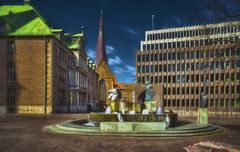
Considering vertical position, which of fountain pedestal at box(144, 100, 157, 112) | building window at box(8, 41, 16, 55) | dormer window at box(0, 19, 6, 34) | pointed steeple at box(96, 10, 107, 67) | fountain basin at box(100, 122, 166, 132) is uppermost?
pointed steeple at box(96, 10, 107, 67)

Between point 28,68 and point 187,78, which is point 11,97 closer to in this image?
point 28,68

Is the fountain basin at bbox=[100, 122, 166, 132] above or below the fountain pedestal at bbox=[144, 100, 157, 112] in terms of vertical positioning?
below

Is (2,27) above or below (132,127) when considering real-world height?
above

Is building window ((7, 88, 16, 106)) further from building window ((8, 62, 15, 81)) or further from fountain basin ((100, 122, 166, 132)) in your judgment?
fountain basin ((100, 122, 166, 132))

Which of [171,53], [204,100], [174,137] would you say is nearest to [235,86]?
[171,53]

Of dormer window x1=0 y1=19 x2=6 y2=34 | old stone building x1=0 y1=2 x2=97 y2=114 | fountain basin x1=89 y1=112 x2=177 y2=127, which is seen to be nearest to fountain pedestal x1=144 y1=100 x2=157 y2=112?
fountain basin x1=89 y1=112 x2=177 y2=127

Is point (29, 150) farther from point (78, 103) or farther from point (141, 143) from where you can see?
point (78, 103)

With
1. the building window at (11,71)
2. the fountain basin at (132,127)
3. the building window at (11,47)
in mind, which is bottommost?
the fountain basin at (132,127)

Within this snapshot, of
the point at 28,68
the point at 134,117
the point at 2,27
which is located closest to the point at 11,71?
the point at 28,68

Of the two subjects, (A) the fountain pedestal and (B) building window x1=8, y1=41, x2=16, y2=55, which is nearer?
(A) the fountain pedestal

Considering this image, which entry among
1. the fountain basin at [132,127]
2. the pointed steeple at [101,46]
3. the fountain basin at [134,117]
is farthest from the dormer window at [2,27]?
the pointed steeple at [101,46]

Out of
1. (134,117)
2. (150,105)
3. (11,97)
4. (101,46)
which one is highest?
(101,46)

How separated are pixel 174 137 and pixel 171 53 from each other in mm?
74364

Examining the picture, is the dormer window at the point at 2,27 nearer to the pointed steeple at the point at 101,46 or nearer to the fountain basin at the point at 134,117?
the fountain basin at the point at 134,117
